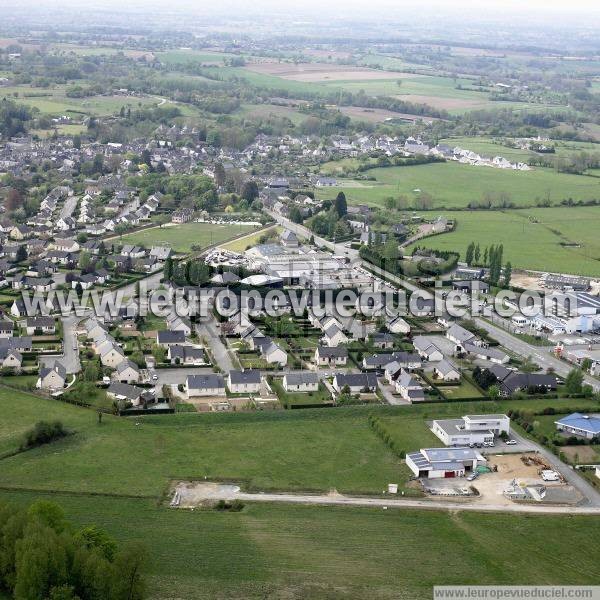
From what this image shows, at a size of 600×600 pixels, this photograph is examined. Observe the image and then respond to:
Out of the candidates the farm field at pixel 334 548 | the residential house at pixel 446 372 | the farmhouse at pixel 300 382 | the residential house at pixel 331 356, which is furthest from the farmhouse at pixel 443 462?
the residential house at pixel 331 356

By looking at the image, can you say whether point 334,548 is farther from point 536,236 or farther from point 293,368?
point 536,236

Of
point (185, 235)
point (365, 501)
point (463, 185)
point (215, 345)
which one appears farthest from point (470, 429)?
point (463, 185)

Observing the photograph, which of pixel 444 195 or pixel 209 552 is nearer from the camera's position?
pixel 209 552

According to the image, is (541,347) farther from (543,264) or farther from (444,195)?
(444,195)

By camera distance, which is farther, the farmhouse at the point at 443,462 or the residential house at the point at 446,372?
the residential house at the point at 446,372

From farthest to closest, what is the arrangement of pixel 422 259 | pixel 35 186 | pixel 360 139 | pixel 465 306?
pixel 360 139 → pixel 35 186 → pixel 422 259 → pixel 465 306

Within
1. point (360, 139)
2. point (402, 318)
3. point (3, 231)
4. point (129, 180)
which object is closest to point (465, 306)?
point (402, 318)

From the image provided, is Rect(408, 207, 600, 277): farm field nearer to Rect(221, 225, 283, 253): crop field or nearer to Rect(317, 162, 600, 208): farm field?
Rect(317, 162, 600, 208): farm field

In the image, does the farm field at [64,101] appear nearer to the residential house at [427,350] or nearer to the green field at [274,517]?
the residential house at [427,350]
